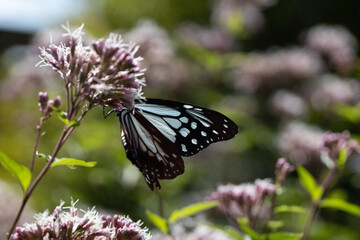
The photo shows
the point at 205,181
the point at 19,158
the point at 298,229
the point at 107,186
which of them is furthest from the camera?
the point at 19,158

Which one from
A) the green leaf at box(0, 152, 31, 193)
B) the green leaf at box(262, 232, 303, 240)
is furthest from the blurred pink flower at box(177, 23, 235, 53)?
the green leaf at box(0, 152, 31, 193)

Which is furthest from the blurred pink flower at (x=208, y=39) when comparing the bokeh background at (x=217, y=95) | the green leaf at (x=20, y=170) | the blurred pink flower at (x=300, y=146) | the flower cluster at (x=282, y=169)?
the green leaf at (x=20, y=170)

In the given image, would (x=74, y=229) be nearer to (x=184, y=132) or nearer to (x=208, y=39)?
(x=184, y=132)

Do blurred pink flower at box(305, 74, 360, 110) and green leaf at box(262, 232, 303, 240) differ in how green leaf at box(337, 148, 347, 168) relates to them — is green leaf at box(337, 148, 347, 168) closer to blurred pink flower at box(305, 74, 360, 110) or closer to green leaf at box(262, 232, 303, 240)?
green leaf at box(262, 232, 303, 240)

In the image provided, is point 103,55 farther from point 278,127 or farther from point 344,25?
point 344,25

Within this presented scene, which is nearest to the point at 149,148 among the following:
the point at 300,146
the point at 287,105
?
the point at 300,146

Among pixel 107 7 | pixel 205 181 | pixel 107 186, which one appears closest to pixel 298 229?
pixel 205 181
